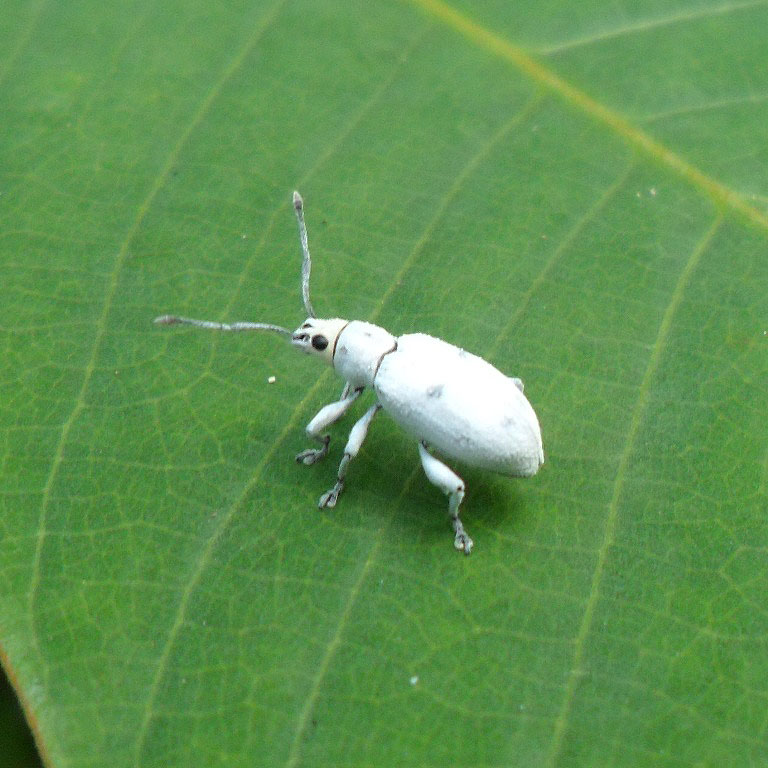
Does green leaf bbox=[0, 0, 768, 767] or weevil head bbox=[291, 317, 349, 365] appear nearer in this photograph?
green leaf bbox=[0, 0, 768, 767]

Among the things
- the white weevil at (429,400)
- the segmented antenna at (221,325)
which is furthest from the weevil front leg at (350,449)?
the segmented antenna at (221,325)

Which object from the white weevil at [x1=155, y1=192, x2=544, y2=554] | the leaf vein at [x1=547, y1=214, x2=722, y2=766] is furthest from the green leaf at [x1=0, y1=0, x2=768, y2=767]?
the white weevil at [x1=155, y1=192, x2=544, y2=554]

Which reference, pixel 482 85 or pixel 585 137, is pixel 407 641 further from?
pixel 482 85

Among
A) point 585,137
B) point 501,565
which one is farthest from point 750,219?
point 501,565

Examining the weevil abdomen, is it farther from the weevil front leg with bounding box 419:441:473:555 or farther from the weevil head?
the weevil head

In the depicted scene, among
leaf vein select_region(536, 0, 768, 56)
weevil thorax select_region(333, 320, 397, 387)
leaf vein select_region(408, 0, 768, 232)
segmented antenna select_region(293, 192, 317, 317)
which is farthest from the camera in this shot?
leaf vein select_region(536, 0, 768, 56)

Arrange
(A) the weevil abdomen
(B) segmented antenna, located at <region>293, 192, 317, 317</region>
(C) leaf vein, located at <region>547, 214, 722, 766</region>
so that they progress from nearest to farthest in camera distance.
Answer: (C) leaf vein, located at <region>547, 214, 722, 766</region>, (A) the weevil abdomen, (B) segmented antenna, located at <region>293, 192, 317, 317</region>

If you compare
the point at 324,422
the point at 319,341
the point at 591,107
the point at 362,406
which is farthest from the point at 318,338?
the point at 591,107
